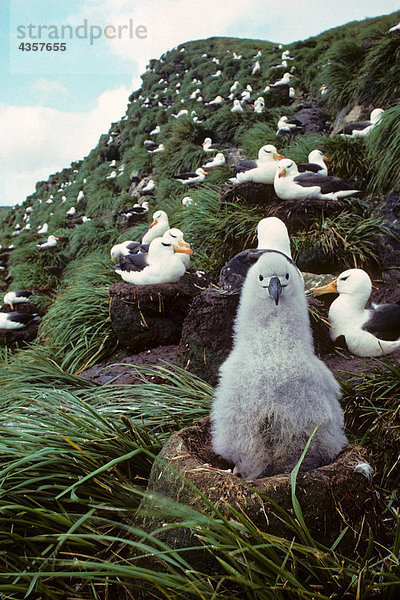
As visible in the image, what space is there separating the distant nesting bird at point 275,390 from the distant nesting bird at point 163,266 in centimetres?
262

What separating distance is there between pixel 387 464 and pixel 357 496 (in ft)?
3.47

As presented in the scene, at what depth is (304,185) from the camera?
4570 millimetres

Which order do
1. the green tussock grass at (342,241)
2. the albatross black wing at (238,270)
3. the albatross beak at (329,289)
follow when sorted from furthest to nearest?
the green tussock grass at (342,241) → the albatross beak at (329,289) → the albatross black wing at (238,270)

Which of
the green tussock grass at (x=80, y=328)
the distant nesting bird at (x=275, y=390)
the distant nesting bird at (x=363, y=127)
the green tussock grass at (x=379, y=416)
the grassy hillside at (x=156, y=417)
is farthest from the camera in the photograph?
the distant nesting bird at (x=363, y=127)

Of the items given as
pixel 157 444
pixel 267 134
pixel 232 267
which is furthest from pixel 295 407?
pixel 267 134

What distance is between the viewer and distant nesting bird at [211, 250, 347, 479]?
4.35 feet

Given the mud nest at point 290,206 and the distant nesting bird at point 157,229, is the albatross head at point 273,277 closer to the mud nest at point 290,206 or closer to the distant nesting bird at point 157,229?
the mud nest at point 290,206

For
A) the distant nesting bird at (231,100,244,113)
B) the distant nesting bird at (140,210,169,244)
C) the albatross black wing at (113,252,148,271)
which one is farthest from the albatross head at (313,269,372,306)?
the distant nesting bird at (231,100,244,113)

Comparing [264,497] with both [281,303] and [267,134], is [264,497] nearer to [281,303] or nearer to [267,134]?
[281,303]

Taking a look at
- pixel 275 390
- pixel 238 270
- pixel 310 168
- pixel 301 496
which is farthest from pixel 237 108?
pixel 301 496

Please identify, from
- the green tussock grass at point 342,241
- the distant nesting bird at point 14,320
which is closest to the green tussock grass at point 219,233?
the green tussock grass at point 342,241

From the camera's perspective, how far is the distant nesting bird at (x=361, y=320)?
10.9ft

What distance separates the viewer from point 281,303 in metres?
1.38

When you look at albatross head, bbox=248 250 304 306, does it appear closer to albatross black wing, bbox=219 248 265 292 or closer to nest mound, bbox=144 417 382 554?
nest mound, bbox=144 417 382 554
